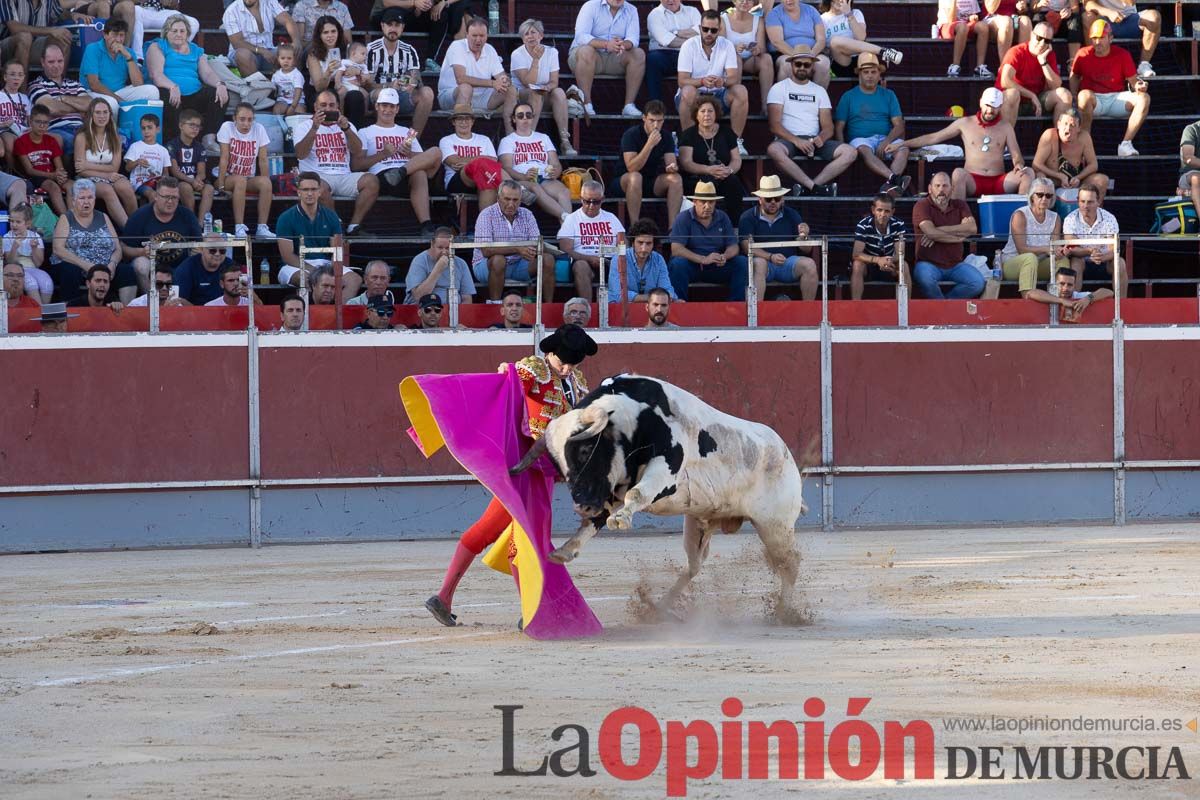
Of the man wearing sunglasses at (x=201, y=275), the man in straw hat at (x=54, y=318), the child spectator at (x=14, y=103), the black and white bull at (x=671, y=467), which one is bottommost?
the black and white bull at (x=671, y=467)

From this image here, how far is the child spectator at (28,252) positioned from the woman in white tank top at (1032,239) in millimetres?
7144

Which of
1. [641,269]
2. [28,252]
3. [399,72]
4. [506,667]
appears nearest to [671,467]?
[506,667]

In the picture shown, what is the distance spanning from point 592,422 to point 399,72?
26.5 ft

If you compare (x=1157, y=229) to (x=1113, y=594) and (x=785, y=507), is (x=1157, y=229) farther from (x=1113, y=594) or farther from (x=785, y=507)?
(x=785, y=507)

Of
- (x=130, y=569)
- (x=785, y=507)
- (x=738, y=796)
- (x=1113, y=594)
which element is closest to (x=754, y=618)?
(x=785, y=507)

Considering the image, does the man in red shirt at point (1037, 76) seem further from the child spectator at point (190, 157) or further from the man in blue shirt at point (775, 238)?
the child spectator at point (190, 157)

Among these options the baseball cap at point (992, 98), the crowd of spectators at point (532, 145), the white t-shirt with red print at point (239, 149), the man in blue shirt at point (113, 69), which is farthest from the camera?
the baseball cap at point (992, 98)

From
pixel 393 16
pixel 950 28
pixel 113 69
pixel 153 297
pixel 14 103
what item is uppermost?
pixel 950 28

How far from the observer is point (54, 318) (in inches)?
460

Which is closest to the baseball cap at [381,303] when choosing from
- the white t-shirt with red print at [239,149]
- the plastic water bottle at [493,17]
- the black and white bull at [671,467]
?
the white t-shirt with red print at [239,149]

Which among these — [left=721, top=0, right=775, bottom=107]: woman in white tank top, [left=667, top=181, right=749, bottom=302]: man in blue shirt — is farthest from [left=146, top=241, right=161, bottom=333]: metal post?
[left=721, top=0, right=775, bottom=107]: woman in white tank top

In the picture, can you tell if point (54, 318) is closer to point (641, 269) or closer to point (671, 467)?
point (641, 269)

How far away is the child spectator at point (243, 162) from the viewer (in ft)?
42.5

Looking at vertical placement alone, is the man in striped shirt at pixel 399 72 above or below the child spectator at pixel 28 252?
above
